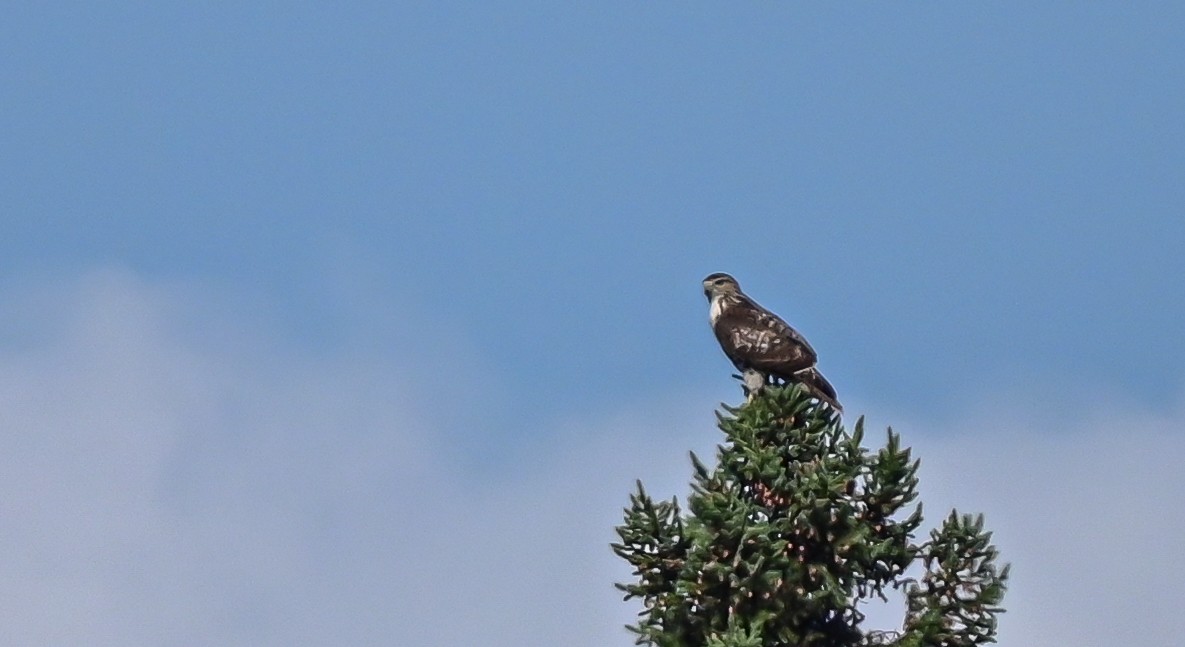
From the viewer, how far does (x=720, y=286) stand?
2623 cm

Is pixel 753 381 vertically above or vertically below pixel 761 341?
below

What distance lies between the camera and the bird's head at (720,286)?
26.1 metres

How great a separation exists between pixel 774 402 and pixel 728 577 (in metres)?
2.11

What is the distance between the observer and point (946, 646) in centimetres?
2069

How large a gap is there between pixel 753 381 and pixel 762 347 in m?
0.42

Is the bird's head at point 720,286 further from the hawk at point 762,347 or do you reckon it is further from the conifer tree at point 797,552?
the conifer tree at point 797,552

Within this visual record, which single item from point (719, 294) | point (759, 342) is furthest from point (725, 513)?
A: point (719, 294)

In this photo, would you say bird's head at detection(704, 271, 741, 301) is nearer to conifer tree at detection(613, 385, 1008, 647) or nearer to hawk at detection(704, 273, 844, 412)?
hawk at detection(704, 273, 844, 412)

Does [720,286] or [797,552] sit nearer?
[797,552]

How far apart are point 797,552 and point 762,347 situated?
13.6 feet

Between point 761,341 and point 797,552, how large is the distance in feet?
13.9

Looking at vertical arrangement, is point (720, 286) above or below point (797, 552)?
above

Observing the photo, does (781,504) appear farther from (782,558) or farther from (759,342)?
(759,342)

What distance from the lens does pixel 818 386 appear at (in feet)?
77.0
